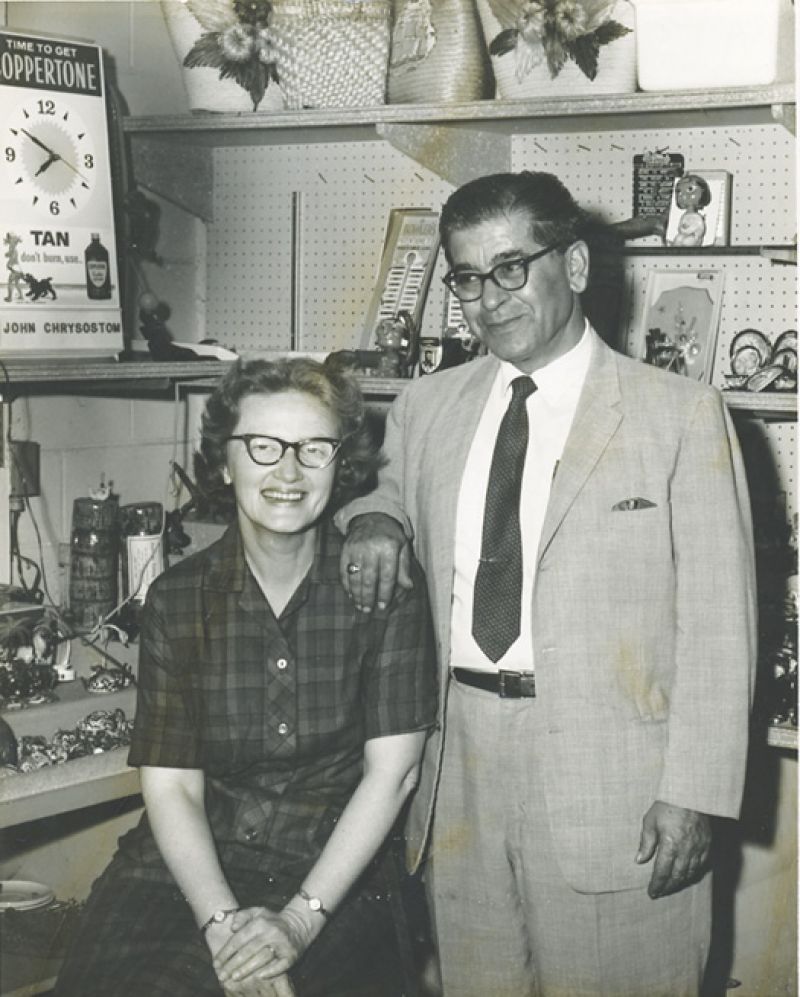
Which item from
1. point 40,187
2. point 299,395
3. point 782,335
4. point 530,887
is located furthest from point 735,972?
point 40,187

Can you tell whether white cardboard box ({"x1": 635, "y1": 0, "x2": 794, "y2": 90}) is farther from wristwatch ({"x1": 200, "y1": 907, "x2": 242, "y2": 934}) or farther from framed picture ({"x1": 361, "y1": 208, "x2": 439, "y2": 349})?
wristwatch ({"x1": 200, "y1": 907, "x2": 242, "y2": 934})

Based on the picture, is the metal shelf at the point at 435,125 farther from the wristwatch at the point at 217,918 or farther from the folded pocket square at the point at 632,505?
the wristwatch at the point at 217,918

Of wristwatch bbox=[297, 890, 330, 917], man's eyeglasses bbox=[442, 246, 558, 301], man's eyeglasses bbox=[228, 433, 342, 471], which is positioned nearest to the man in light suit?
man's eyeglasses bbox=[442, 246, 558, 301]

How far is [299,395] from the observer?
2.24 meters

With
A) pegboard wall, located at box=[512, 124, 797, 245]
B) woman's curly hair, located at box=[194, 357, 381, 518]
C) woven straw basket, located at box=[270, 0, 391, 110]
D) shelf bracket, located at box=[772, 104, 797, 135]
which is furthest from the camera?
woven straw basket, located at box=[270, 0, 391, 110]

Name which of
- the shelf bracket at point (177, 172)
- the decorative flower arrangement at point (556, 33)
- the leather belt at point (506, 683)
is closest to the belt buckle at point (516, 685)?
the leather belt at point (506, 683)

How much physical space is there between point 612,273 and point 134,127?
137 cm

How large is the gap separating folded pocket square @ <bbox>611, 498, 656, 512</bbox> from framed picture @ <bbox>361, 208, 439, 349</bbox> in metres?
1.35

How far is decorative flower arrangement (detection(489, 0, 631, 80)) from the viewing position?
9.47ft

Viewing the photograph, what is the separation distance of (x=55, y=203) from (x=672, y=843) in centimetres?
207

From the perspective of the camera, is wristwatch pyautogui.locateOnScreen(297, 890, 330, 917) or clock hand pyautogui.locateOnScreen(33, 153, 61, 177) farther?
clock hand pyautogui.locateOnScreen(33, 153, 61, 177)

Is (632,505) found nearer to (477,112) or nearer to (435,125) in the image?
(477,112)

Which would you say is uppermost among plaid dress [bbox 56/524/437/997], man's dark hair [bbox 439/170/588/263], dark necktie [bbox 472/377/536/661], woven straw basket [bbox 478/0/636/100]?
woven straw basket [bbox 478/0/636/100]

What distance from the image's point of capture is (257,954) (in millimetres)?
2021
